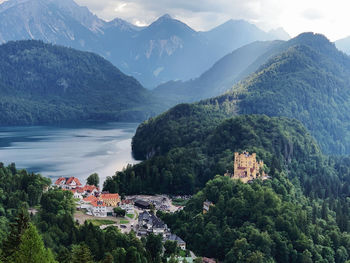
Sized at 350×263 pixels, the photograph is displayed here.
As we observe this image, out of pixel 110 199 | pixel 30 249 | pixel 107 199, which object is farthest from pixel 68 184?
pixel 30 249

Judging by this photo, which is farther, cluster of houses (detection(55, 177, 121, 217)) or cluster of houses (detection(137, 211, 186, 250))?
cluster of houses (detection(55, 177, 121, 217))

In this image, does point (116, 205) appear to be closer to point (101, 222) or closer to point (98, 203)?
point (98, 203)

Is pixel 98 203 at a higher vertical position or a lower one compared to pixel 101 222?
higher

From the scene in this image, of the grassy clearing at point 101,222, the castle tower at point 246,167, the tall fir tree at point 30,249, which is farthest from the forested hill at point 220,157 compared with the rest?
the tall fir tree at point 30,249

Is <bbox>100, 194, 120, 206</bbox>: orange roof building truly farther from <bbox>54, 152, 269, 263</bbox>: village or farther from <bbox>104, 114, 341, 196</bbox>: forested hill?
<bbox>104, 114, 341, 196</bbox>: forested hill

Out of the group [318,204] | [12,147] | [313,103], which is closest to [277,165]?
[318,204]

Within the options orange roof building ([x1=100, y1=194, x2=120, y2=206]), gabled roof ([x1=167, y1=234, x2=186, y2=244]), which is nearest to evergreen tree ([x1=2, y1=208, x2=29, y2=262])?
gabled roof ([x1=167, y1=234, x2=186, y2=244])
